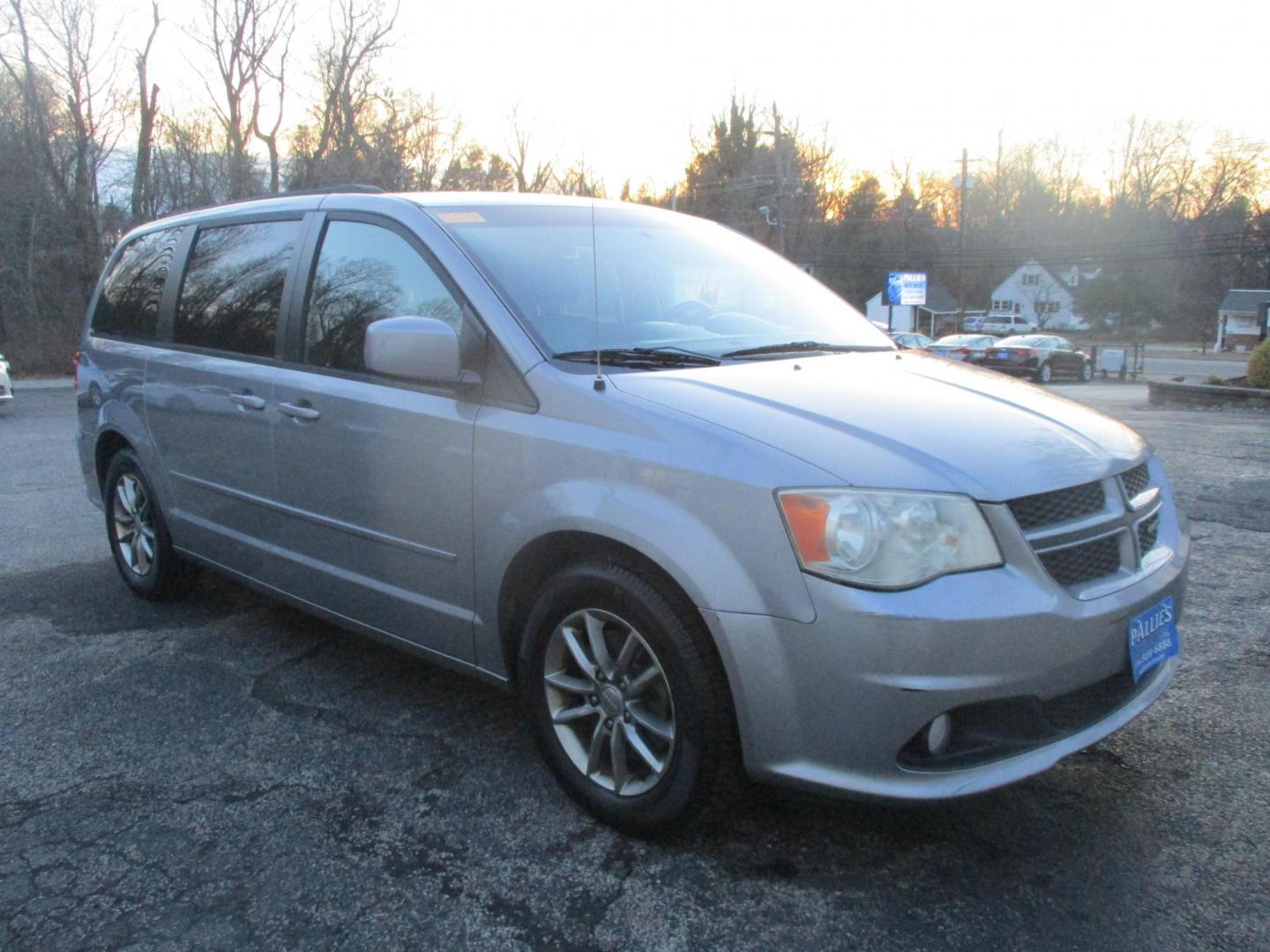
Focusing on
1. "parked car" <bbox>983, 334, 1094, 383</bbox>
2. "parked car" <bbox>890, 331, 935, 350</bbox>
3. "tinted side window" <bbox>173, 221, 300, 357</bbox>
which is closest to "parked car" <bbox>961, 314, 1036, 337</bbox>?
"parked car" <bbox>983, 334, 1094, 383</bbox>

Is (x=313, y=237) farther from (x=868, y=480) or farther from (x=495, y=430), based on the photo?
(x=868, y=480)

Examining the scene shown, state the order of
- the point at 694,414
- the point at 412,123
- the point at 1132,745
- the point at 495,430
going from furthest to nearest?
1. the point at 412,123
2. the point at 1132,745
3. the point at 495,430
4. the point at 694,414

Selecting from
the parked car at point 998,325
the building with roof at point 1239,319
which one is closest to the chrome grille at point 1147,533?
the parked car at point 998,325

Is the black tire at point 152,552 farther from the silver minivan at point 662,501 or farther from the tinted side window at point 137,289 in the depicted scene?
the tinted side window at point 137,289

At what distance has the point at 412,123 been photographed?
123ft

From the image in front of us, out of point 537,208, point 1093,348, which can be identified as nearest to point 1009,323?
point 1093,348

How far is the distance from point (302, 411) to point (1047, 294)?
87975mm

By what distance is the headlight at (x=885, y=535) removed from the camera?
2.38m

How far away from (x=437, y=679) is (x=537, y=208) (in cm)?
182

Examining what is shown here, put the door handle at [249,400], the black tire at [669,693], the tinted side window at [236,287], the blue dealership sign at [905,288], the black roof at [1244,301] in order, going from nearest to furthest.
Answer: the black tire at [669,693] < the door handle at [249,400] < the tinted side window at [236,287] < the blue dealership sign at [905,288] < the black roof at [1244,301]

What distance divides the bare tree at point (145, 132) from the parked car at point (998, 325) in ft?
139

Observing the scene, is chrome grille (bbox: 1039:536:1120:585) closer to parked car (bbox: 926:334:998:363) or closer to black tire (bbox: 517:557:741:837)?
black tire (bbox: 517:557:741:837)

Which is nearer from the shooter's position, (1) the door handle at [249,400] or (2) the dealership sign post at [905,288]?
(1) the door handle at [249,400]

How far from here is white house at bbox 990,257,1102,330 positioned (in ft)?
265
